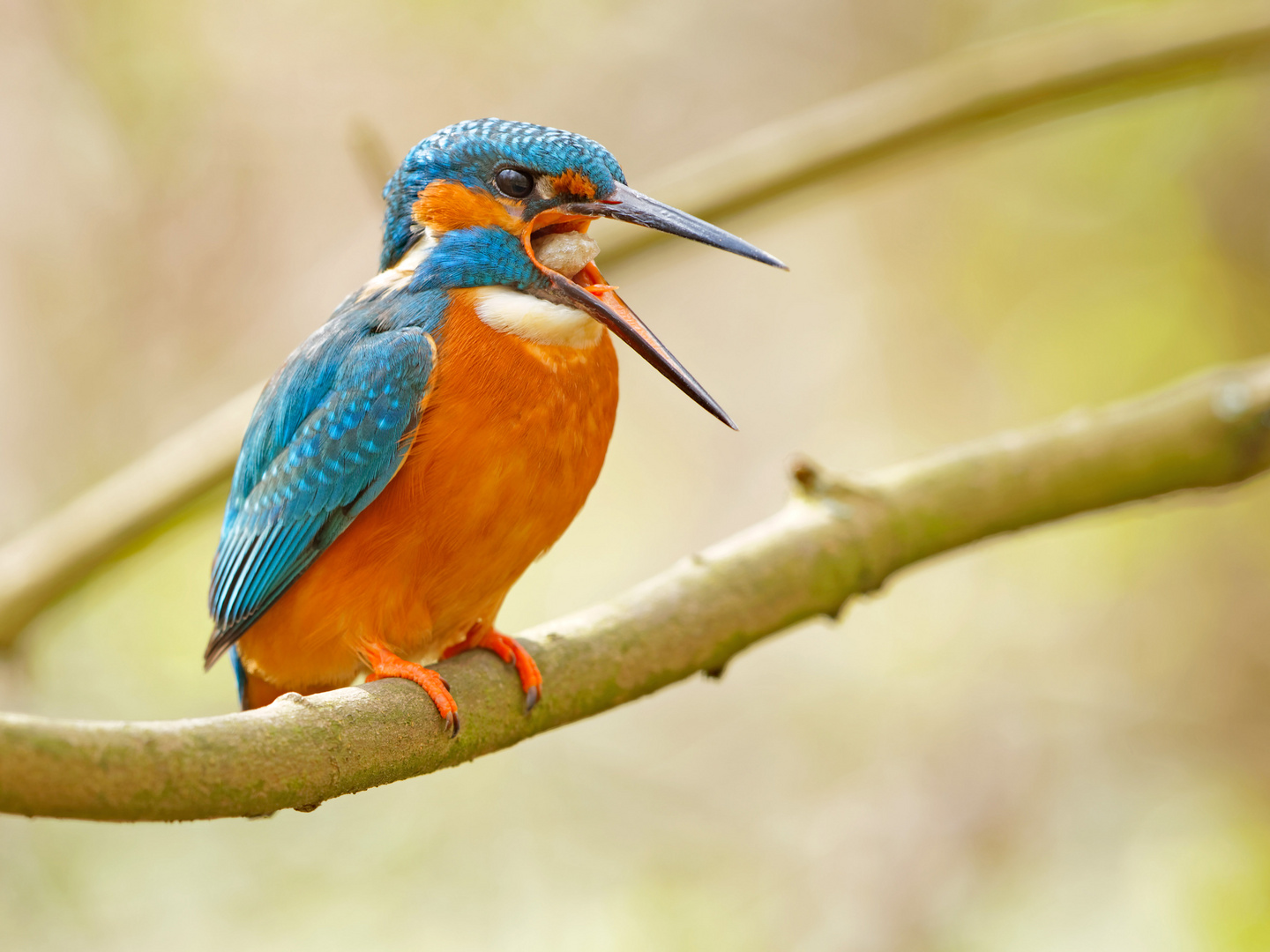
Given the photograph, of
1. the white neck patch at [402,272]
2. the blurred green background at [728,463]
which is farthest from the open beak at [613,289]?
the blurred green background at [728,463]

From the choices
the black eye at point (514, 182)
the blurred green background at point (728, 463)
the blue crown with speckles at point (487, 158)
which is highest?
the blue crown with speckles at point (487, 158)

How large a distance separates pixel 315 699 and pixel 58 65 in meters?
5.24

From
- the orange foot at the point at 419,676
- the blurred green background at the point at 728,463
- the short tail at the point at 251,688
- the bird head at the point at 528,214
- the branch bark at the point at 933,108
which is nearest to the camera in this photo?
the orange foot at the point at 419,676

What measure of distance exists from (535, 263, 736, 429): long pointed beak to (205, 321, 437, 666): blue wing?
0.28 meters

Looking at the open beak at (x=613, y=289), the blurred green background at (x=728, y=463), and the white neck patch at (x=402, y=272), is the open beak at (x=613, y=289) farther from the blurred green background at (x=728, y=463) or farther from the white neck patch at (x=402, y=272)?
the blurred green background at (x=728, y=463)

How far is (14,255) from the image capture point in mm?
5918

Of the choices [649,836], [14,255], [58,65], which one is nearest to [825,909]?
[649,836]

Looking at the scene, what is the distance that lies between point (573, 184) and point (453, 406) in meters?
0.45

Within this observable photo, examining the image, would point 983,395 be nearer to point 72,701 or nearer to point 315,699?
point 72,701

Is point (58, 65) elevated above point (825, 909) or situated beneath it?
elevated above

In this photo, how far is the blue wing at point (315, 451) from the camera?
7.39ft

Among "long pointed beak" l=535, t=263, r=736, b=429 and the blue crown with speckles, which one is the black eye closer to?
the blue crown with speckles

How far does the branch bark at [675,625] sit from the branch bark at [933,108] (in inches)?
36.8

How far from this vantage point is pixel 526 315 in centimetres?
228
